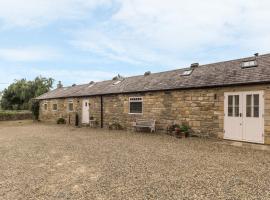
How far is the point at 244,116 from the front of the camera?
8805 mm

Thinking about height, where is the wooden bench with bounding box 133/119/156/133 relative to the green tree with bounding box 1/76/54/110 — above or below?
below

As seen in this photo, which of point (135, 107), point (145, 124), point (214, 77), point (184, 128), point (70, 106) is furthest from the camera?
point (70, 106)

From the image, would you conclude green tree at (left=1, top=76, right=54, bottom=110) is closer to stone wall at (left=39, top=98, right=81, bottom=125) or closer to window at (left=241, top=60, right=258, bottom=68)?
stone wall at (left=39, top=98, right=81, bottom=125)

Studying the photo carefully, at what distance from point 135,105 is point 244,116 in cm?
695

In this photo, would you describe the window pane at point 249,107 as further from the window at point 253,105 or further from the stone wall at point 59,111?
the stone wall at point 59,111

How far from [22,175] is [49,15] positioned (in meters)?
10.3

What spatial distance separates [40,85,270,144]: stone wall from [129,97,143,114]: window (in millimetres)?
231

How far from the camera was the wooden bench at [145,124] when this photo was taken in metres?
12.4

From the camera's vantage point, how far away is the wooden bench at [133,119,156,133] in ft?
40.8

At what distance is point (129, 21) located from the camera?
14.6 metres

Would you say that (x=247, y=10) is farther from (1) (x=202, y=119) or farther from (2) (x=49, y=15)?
(2) (x=49, y=15)

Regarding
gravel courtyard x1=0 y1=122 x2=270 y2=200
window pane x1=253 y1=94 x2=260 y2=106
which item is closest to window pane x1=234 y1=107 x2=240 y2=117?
window pane x1=253 y1=94 x2=260 y2=106

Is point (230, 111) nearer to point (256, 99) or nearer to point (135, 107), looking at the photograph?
point (256, 99)

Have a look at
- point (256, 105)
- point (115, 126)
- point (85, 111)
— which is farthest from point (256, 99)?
point (85, 111)
